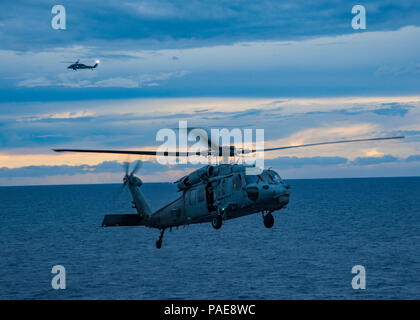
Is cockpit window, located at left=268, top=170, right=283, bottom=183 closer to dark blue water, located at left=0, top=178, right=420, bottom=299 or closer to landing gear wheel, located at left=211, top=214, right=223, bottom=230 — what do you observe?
landing gear wheel, located at left=211, top=214, right=223, bottom=230

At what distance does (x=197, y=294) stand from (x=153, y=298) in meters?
7.68

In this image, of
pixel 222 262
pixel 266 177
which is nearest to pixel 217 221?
pixel 266 177

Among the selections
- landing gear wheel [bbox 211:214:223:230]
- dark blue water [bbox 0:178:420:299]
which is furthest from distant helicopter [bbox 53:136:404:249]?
dark blue water [bbox 0:178:420:299]

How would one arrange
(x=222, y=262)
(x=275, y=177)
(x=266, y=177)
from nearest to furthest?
(x=266, y=177) < (x=275, y=177) < (x=222, y=262)

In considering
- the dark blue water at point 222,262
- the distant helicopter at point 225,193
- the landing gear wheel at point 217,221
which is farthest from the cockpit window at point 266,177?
the dark blue water at point 222,262

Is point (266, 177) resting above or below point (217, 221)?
above

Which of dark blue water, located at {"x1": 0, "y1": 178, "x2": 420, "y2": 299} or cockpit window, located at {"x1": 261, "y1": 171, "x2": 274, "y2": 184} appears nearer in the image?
cockpit window, located at {"x1": 261, "y1": 171, "x2": 274, "y2": 184}

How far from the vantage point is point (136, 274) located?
10462cm

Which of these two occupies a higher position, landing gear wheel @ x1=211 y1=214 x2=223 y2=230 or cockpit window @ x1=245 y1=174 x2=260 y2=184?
cockpit window @ x1=245 y1=174 x2=260 y2=184

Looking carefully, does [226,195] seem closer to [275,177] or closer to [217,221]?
[217,221]

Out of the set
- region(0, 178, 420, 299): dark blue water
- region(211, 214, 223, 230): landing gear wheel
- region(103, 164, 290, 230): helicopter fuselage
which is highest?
region(103, 164, 290, 230): helicopter fuselage
